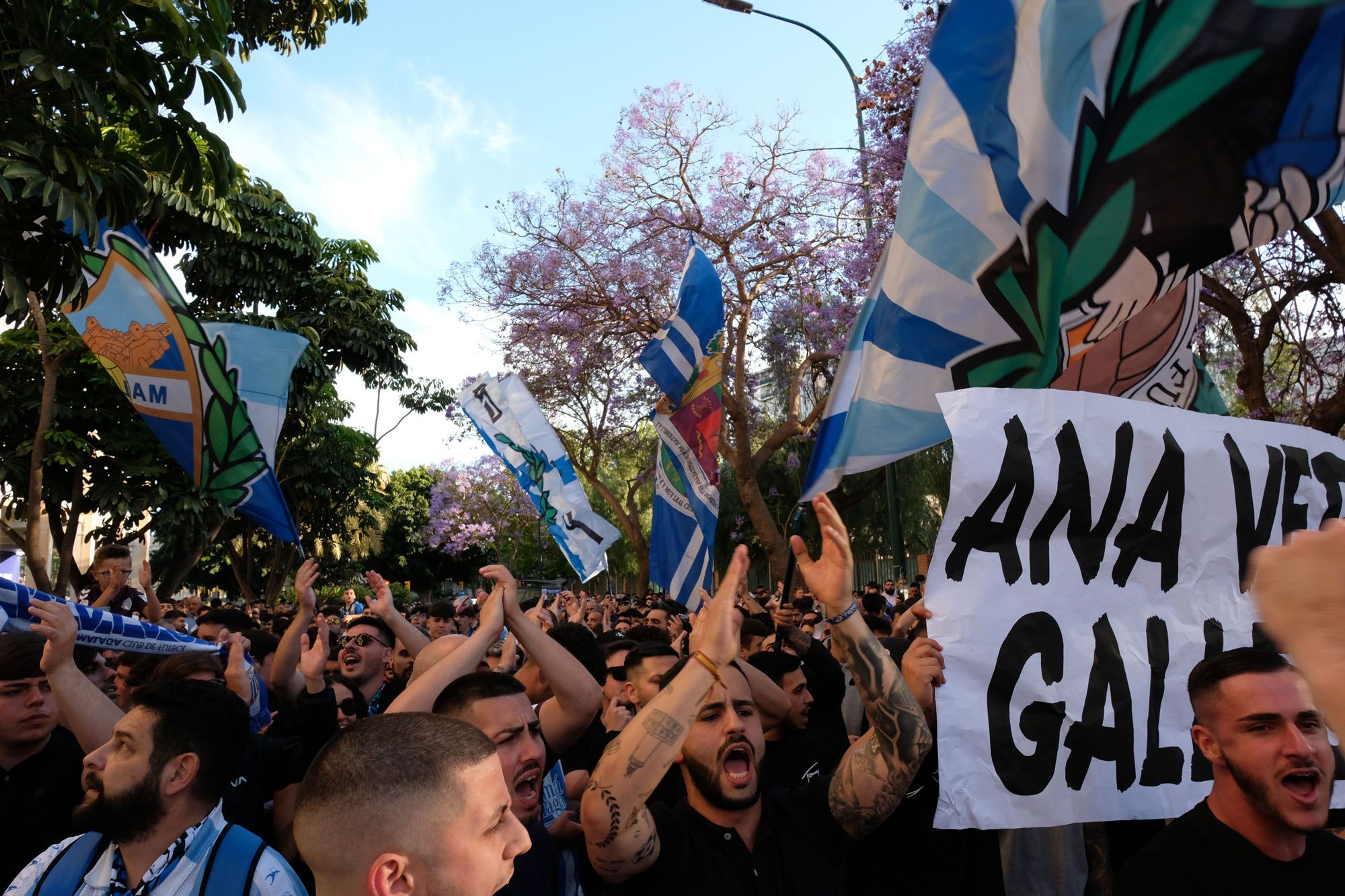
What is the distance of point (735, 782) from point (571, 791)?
39.3 inches

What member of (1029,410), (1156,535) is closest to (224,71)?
(1029,410)

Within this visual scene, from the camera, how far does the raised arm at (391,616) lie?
4.91m

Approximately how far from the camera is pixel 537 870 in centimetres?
295

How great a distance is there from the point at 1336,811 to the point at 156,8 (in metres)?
5.95

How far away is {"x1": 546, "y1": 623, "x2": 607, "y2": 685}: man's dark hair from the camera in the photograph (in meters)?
5.36

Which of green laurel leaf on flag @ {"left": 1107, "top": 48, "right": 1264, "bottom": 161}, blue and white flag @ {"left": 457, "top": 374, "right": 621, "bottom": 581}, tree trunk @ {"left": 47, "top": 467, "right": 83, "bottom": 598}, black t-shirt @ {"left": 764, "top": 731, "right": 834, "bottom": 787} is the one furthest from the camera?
tree trunk @ {"left": 47, "top": 467, "right": 83, "bottom": 598}

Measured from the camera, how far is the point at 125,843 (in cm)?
276

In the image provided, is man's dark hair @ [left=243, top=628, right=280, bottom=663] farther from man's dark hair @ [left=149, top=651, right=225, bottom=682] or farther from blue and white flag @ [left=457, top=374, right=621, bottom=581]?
blue and white flag @ [left=457, top=374, right=621, bottom=581]

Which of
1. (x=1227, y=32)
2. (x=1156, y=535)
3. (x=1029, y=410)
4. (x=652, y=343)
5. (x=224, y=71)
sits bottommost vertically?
(x=1156, y=535)

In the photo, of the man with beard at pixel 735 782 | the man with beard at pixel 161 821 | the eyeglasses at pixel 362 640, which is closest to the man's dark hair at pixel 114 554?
the eyeglasses at pixel 362 640

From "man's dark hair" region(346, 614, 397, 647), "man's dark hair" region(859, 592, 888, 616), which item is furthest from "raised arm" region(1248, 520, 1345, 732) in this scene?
"man's dark hair" region(859, 592, 888, 616)

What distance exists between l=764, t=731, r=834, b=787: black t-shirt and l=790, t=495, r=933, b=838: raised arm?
141 centimetres

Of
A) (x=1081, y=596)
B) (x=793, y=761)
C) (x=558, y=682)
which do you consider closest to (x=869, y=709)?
(x=1081, y=596)

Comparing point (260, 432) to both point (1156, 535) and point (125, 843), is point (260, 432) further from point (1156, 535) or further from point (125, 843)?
point (1156, 535)
